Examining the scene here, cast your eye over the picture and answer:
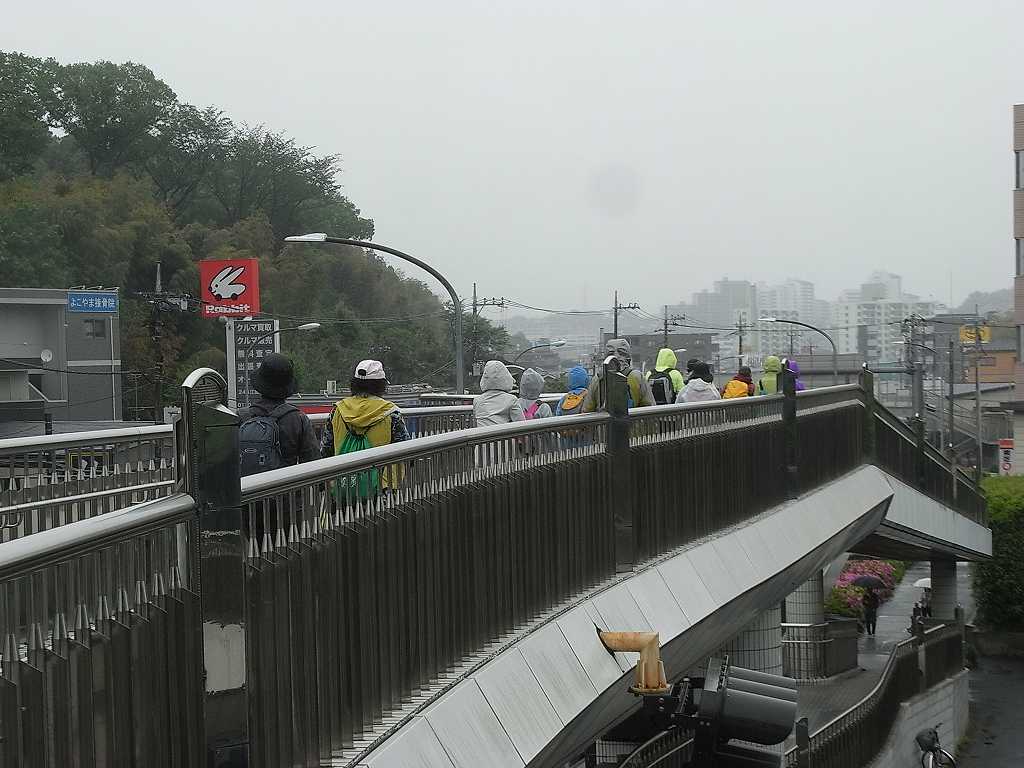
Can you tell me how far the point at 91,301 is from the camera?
59.9 meters

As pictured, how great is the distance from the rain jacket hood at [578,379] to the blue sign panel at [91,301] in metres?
49.1

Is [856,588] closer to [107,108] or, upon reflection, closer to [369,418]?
[369,418]

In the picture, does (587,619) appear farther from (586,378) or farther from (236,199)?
(236,199)

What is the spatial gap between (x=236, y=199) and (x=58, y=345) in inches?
1864

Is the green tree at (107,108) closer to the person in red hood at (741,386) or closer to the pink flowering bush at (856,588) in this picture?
the pink flowering bush at (856,588)

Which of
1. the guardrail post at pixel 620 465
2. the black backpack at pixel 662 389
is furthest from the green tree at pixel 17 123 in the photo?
the guardrail post at pixel 620 465

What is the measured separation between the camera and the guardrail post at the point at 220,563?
3875 millimetres

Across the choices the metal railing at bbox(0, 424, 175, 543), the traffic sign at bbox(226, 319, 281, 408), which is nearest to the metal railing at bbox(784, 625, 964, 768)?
the metal railing at bbox(0, 424, 175, 543)

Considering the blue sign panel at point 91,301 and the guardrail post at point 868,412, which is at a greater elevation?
the blue sign panel at point 91,301

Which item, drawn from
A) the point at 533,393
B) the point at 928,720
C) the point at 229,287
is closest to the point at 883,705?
the point at 928,720

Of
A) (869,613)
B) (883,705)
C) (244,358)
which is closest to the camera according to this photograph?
(883,705)

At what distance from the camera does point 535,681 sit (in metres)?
7.00

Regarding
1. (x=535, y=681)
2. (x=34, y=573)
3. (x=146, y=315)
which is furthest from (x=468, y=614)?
(x=146, y=315)

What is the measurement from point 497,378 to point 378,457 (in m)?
5.01
